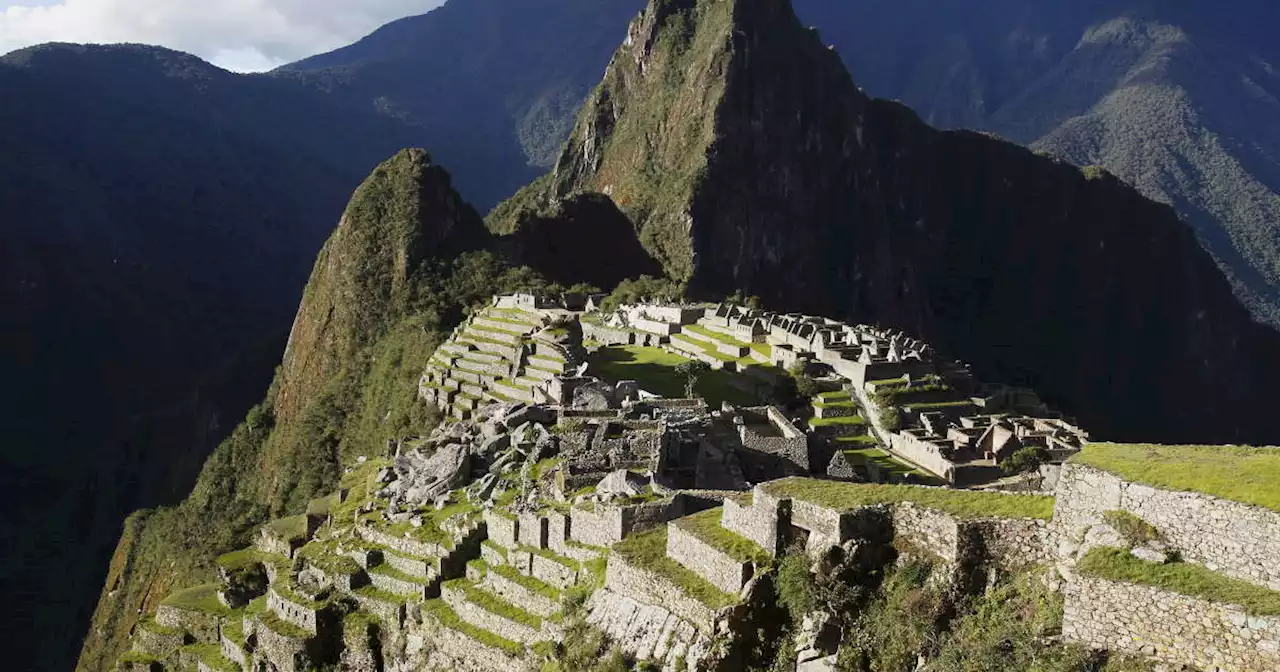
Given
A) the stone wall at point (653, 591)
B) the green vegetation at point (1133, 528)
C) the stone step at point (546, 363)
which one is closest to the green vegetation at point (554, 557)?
the stone wall at point (653, 591)

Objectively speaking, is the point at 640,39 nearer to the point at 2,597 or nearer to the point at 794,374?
the point at 2,597

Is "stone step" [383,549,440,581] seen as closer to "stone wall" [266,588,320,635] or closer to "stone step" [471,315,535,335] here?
"stone wall" [266,588,320,635]

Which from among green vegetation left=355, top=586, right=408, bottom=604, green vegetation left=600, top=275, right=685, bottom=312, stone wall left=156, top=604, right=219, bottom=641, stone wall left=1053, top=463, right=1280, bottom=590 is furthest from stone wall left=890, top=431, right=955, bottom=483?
green vegetation left=600, top=275, right=685, bottom=312

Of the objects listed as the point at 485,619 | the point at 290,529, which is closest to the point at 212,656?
the point at 290,529

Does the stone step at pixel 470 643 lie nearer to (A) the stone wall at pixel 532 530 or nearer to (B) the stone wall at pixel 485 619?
(B) the stone wall at pixel 485 619

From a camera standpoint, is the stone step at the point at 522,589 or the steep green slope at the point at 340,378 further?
the steep green slope at the point at 340,378

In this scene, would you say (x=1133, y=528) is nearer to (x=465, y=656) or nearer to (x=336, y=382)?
(x=465, y=656)
